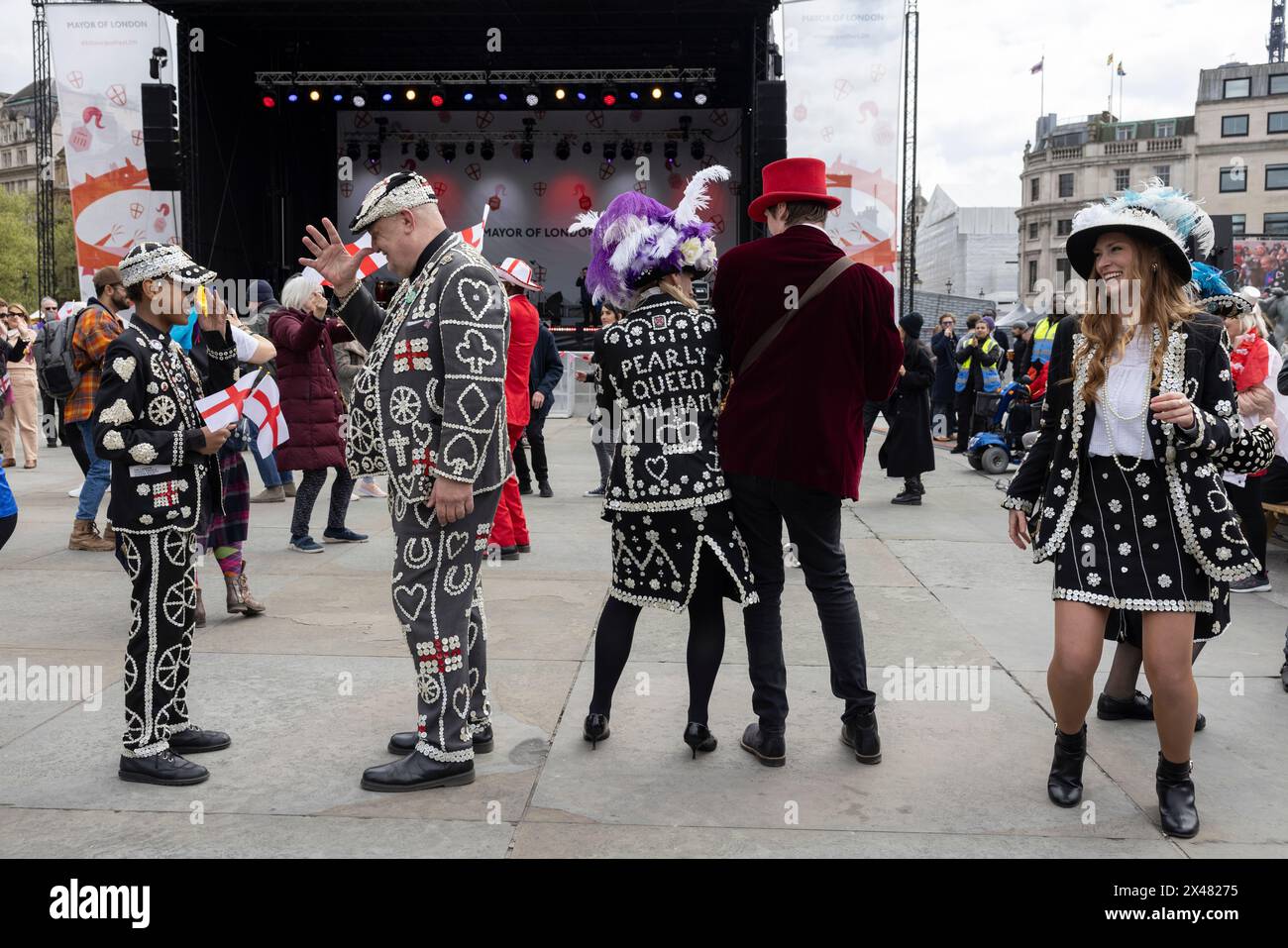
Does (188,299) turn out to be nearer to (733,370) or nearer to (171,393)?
(171,393)

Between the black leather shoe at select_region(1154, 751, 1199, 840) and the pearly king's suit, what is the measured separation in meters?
2.04

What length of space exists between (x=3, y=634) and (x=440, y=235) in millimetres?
3327

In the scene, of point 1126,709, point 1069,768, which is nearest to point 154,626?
point 1069,768

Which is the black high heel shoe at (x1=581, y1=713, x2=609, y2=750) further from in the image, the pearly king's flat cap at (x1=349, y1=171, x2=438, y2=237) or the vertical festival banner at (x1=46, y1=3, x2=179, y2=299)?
the vertical festival banner at (x1=46, y1=3, x2=179, y2=299)

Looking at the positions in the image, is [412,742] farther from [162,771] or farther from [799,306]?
[799,306]

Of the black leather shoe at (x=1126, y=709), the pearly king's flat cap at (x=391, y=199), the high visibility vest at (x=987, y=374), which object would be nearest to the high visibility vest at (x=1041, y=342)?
the high visibility vest at (x=987, y=374)

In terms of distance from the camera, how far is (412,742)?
3662 mm

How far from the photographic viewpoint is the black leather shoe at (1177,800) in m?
3.05

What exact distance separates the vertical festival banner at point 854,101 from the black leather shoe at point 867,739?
43.1 feet

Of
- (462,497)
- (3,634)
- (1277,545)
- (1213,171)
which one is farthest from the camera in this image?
(1213,171)

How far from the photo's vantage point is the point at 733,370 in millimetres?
3604

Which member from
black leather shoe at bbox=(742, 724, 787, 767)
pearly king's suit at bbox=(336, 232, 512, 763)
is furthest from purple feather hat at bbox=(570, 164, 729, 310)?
black leather shoe at bbox=(742, 724, 787, 767)

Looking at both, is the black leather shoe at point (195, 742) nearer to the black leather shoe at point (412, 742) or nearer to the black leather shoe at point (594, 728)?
the black leather shoe at point (412, 742)
